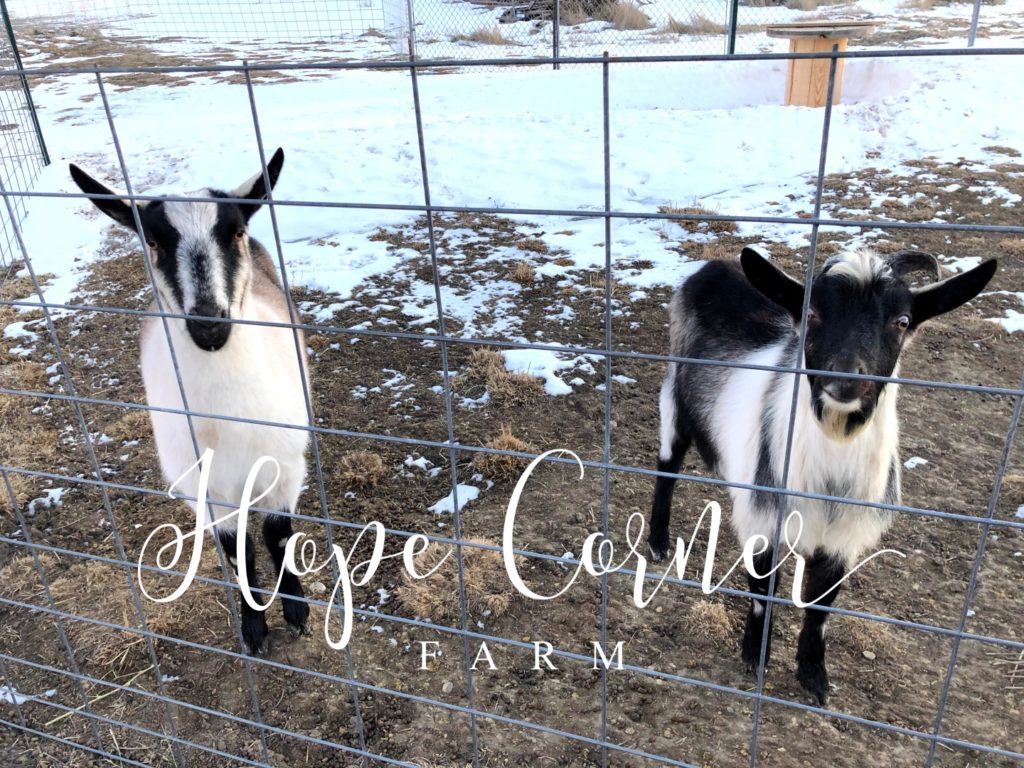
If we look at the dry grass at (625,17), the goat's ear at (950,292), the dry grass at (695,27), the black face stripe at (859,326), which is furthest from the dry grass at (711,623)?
the dry grass at (625,17)

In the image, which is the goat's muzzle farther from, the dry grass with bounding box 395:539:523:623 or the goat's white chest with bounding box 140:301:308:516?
the dry grass with bounding box 395:539:523:623

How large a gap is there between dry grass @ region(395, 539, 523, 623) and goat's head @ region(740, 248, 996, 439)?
1.58 meters

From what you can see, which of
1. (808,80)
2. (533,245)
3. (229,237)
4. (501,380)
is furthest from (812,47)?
(229,237)

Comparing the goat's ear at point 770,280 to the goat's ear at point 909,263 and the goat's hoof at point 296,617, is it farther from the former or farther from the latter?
the goat's hoof at point 296,617

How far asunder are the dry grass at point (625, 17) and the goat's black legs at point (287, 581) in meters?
15.4

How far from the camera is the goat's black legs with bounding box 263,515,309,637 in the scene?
304 centimetres

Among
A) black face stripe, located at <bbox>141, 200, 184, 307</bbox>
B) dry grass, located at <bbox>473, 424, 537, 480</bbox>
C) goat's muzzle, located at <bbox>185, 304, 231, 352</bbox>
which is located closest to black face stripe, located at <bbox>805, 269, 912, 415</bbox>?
goat's muzzle, located at <bbox>185, 304, 231, 352</bbox>

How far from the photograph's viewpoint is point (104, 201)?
248 centimetres

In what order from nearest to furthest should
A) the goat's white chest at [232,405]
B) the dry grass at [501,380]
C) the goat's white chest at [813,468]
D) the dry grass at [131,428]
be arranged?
the goat's white chest at [813,468], the goat's white chest at [232,405], the dry grass at [131,428], the dry grass at [501,380]

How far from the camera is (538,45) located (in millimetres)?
15086

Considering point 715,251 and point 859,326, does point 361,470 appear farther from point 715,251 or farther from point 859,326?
point 715,251

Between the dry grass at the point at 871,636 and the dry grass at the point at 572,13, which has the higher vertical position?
the dry grass at the point at 572,13

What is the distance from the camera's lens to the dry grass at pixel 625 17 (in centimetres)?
1594

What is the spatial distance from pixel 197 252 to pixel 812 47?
34.8 feet
